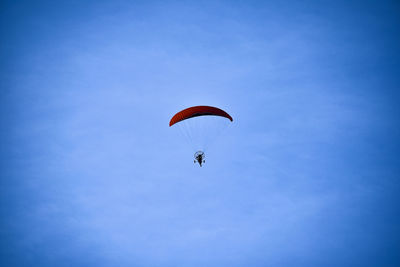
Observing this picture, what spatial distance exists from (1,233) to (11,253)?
4.95 m

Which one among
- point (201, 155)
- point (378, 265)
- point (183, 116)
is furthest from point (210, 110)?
point (378, 265)

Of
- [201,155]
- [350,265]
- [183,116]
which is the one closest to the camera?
[183,116]

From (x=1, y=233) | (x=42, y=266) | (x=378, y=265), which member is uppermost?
(x=1, y=233)

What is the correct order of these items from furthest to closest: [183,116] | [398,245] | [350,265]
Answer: [398,245] → [350,265] → [183,116]

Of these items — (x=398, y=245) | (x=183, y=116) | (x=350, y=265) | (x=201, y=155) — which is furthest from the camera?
(x=398, y=245)

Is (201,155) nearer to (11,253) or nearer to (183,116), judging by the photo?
(183,116)

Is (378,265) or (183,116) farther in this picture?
(378,265)

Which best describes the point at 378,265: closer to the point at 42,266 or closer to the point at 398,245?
the point at 398,245

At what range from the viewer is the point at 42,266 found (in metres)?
63.0

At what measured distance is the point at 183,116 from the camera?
25.9 m

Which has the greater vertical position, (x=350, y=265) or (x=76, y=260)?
(x=76, y=260)

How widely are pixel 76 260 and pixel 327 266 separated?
50.2 m

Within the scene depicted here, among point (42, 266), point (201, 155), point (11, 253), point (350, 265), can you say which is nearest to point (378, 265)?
point (350, 265)

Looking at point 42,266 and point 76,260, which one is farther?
point 76,260
